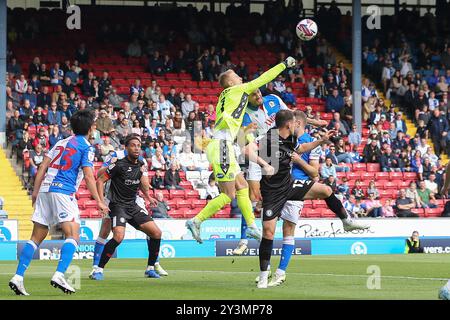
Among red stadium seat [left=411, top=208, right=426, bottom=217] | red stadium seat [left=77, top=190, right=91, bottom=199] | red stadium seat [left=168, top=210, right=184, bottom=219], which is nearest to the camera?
red stadium seat [left=77, top=190, right=91, bottom=199]

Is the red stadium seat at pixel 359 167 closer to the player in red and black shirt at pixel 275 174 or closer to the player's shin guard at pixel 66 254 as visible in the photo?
the player in red and black shirt at pixel 275 174

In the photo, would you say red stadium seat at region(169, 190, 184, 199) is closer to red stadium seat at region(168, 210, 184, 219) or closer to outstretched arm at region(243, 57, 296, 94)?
red stadium seat at region(168, 210, 184, 219)

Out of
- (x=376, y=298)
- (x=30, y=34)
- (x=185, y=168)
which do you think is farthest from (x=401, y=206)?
(x=376, y=298)

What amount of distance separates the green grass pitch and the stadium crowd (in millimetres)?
9379

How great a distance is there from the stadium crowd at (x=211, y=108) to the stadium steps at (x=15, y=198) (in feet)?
2.09

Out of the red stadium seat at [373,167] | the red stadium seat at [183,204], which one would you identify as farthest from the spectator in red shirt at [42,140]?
the red stadium seat at [373,167]

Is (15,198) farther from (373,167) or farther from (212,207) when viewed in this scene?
(212,207)

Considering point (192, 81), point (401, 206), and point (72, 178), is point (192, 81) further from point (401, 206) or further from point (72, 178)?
point (72, 178)

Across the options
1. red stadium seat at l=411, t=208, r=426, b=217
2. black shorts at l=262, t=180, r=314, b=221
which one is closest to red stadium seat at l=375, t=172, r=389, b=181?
red stadium seat at l=411, t=208, r=426, b=217

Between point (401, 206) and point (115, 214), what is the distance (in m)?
17.8

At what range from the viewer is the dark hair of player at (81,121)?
1394cm

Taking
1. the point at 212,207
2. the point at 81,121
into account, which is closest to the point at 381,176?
the point at 212,207

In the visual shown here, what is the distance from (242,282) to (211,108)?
778 inches

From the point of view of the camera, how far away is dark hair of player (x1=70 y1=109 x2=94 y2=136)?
45.7 ft
